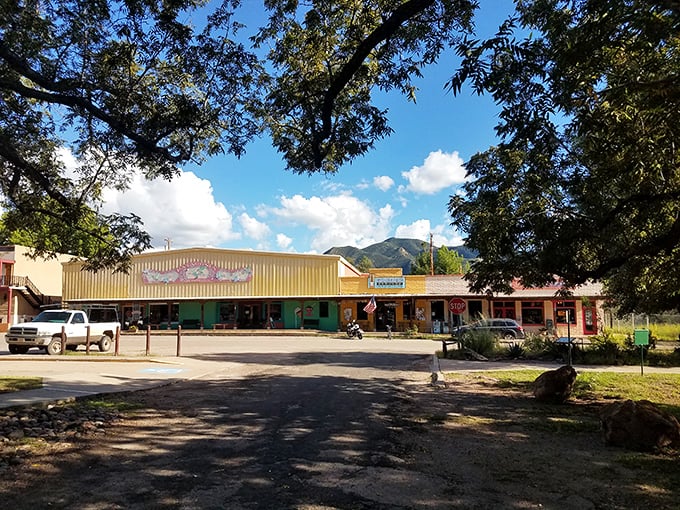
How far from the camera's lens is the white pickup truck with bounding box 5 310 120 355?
19.2 metres

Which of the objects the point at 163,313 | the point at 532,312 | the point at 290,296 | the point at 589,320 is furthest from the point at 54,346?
the point at 589,320

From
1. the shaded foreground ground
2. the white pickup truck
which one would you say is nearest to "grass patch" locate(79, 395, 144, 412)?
the shaded foreground ground

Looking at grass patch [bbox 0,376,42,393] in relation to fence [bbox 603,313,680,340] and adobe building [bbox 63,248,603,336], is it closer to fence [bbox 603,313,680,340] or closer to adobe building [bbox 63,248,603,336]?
adobe building [bbox 63,248,603,336]

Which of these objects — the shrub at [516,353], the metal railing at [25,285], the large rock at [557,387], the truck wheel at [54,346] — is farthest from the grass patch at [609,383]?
the metal railing at [25,285]

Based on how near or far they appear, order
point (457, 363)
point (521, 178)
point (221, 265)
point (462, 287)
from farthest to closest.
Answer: point (221, 265), point (462, 287), point (457, 363), point (521, 178)

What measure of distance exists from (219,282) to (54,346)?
25.5 m

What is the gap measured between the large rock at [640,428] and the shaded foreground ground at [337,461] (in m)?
0.23

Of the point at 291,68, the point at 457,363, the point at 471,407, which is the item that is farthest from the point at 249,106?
the point at 457,363

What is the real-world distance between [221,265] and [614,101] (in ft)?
137

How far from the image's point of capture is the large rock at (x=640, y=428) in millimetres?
6613

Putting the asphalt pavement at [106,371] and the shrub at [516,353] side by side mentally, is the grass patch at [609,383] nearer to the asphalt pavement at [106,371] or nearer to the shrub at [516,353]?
the shrub at [516,353]

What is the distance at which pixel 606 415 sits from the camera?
7.20m

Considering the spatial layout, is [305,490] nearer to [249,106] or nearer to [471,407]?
[471,407]

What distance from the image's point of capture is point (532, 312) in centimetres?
3944
